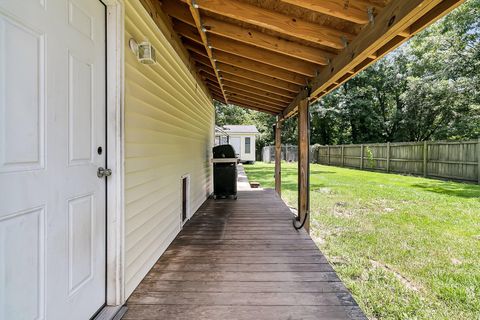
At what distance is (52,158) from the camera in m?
1.48

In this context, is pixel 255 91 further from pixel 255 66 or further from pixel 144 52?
pixel 144 52

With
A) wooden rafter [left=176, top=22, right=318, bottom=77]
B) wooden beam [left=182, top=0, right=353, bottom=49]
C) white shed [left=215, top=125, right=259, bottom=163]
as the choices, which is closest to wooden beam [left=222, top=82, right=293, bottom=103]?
wooden rafter [left=176, top=22, right=318, bottom=77]

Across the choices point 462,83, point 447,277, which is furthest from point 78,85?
point 462,83

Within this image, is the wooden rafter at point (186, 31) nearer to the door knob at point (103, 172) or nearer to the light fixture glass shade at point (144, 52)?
the light fixture glass shade at point (144, 52)

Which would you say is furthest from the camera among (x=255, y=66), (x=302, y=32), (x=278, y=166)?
(x=278, y=166)

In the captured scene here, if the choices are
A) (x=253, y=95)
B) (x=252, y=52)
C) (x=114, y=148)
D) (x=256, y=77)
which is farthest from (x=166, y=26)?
(x=253, y=95)

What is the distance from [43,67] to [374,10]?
213cm

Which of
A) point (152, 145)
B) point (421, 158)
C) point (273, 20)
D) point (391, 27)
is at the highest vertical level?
point (273, 20)

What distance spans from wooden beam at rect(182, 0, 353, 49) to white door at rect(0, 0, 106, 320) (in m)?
0.99

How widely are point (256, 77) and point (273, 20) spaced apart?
2.24 metres

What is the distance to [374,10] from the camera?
6.97 ft

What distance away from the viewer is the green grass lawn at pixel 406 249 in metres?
2.79

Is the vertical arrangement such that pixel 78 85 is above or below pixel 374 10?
below

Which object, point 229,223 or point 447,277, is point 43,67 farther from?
point 447,277
